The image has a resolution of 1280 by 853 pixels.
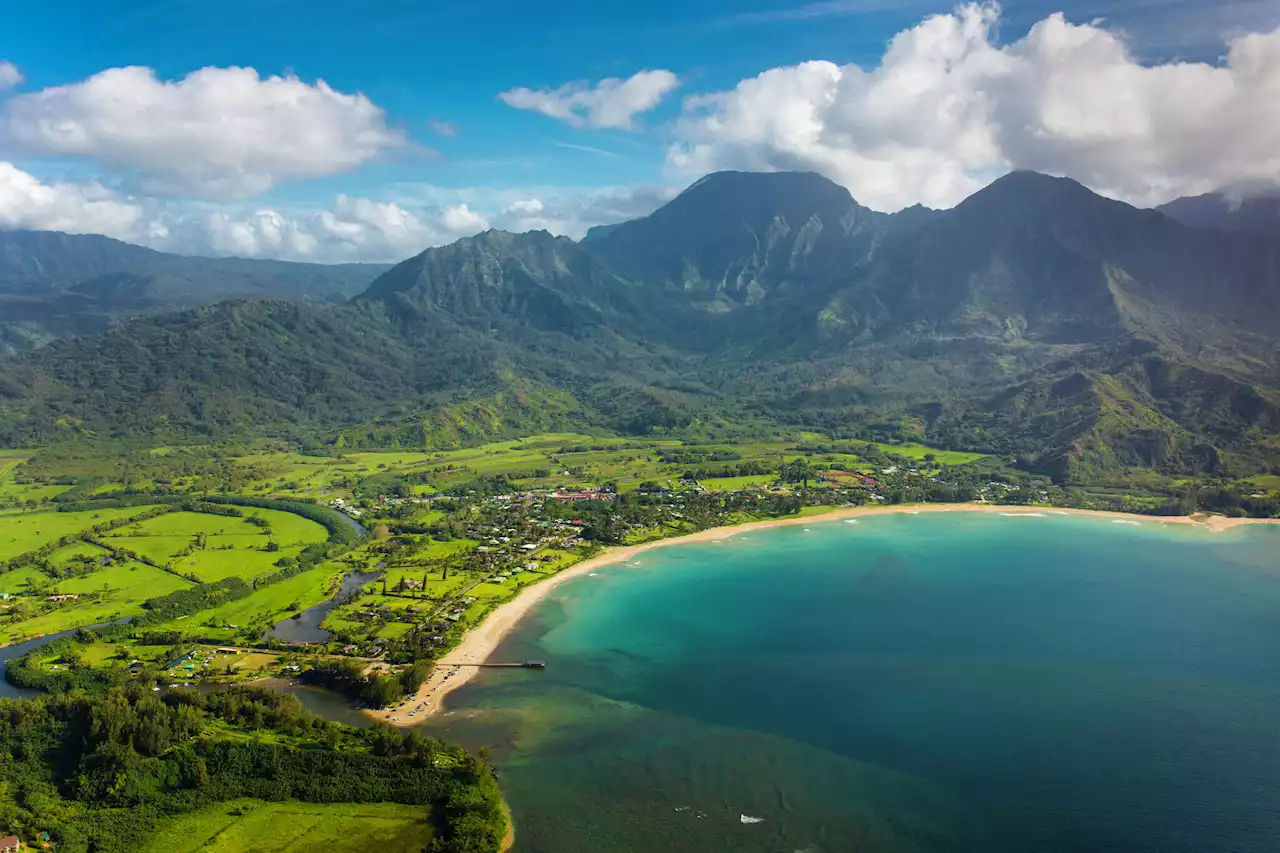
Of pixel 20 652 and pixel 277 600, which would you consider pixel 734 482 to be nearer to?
pixel 277 600

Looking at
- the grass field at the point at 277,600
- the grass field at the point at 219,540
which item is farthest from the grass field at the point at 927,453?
the grass field at the point at 277,600

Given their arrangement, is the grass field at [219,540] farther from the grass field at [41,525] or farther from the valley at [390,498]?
the grass field at [41,525]

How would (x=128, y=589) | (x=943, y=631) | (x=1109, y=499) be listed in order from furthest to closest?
1. (x=1109, y=499)
2. (x=128, y=589)
3. (x=943, y=631)

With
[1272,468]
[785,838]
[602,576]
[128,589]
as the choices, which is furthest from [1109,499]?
[128,589]

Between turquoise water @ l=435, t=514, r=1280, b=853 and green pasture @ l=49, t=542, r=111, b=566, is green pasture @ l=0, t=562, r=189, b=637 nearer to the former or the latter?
green pasture @ l=49, t=542, r=111, b=566

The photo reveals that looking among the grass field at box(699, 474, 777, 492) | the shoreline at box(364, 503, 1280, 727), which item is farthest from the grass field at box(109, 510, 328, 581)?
the grass field at box(699, 474, 777, 492)

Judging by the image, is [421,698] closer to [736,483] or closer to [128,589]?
[128,589]
